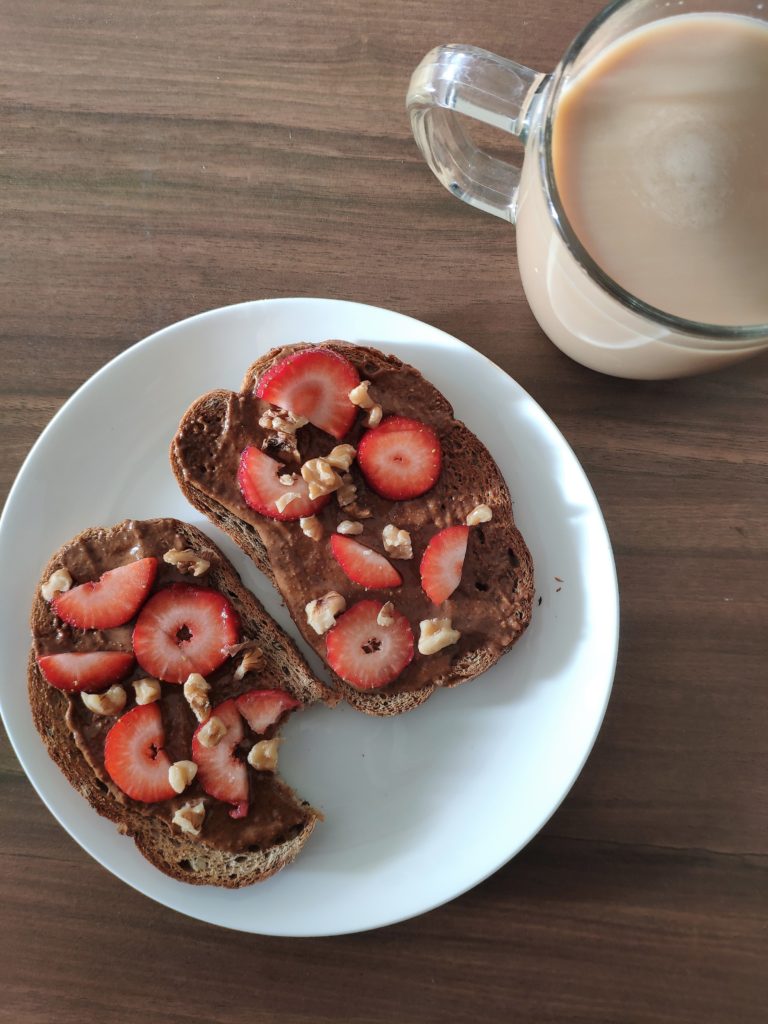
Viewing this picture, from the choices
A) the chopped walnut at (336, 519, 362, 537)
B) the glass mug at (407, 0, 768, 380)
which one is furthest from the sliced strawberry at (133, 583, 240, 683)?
the glass mug at (407, 0, 768, 380)

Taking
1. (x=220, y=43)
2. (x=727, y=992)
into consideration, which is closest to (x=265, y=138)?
(x=220, y=43)

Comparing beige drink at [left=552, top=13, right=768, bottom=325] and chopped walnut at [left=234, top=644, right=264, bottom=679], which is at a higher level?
beige drink at [left=552, top=13, right=768, bottom=325]

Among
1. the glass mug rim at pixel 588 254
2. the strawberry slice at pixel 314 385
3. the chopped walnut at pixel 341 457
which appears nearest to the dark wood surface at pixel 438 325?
the strawberry slice at pixel 314 385

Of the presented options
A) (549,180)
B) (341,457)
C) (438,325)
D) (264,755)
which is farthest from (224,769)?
(549,180)

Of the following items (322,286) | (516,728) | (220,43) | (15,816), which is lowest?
(15,816)

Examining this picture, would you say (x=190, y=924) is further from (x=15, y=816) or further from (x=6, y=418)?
(x=6, y=418)

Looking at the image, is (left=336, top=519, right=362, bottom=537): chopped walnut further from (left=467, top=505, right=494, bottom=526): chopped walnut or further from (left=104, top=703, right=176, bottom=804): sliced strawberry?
(left=104, top=703, right=176, bottom=804): sliced strawberry

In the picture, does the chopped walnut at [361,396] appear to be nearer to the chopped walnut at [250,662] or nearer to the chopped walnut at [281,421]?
the chopped walnut at [281,421]
